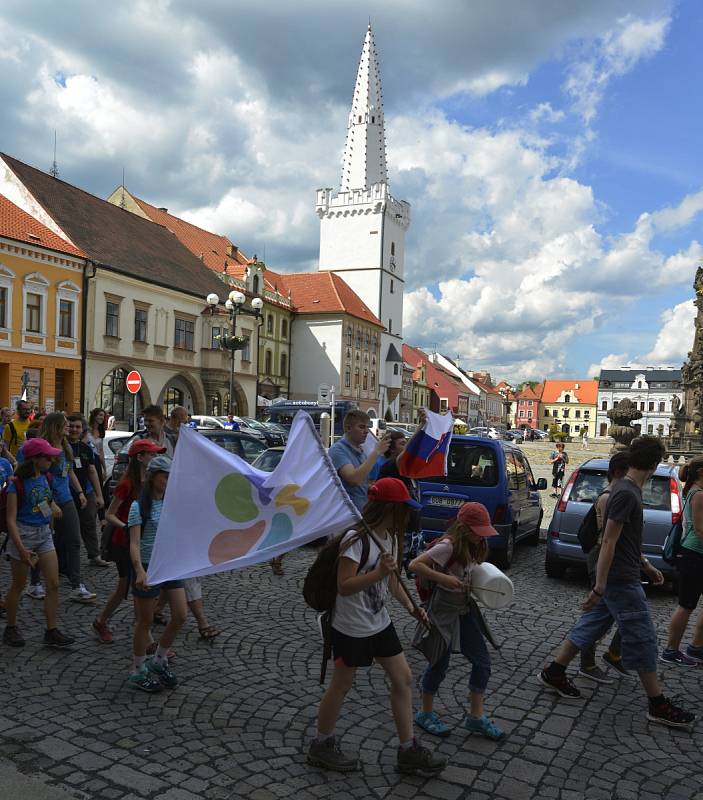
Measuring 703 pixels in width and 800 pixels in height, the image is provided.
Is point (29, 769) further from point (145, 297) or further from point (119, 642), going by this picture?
point (145, 297)

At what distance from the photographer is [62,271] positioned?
3198 cm

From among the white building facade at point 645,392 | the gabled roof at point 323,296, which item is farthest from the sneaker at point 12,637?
the white building facade at point 645,392

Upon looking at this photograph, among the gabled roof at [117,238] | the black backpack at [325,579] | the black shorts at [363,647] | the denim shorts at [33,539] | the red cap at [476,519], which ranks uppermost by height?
the gabled roof at [117,238]

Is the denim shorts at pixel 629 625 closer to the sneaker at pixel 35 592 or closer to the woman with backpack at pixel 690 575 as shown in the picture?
the woman with backpack at pixel 690 575

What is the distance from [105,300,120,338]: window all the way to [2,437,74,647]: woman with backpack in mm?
30787

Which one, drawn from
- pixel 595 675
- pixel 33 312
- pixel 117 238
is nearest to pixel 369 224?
pixel 117 238

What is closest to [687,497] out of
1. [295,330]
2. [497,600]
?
[497,600]

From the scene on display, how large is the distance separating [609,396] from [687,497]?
13705 centimetres

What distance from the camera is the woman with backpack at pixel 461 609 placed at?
4285 millimetres

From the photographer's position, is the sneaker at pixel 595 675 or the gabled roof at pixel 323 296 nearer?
the sneaker at pixel 595 675

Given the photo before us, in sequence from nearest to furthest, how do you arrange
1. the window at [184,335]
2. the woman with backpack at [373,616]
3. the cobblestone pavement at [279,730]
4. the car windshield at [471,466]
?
the woman with backpack at [373,616]
the cobblestone pavement at [279,730]
the car windshield at [471,466]
the window at [184,335]

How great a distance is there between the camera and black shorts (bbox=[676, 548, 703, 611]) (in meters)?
5.89

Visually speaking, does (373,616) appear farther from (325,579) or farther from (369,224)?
(369,224)

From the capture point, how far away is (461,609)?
4.31 m
